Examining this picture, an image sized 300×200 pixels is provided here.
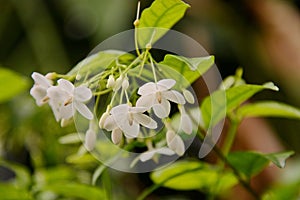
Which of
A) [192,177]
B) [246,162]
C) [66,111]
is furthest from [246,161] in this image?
[66,111]

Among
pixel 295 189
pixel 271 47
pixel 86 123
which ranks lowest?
pixel 271 47

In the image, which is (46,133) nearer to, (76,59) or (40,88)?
(40,88)

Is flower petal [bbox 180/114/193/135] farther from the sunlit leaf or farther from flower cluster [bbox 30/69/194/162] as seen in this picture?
the sunlit leaf

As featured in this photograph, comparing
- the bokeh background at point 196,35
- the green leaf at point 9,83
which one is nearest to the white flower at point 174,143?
the green leaf at point 9,83

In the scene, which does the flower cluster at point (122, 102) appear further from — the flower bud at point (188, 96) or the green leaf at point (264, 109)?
the green leaf at point (264, 109)

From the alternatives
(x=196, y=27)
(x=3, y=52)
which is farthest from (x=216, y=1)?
(x=3, y=52)

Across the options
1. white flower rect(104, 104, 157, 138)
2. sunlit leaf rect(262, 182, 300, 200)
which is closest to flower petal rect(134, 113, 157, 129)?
white flower rect(104, 104, 157, 138)

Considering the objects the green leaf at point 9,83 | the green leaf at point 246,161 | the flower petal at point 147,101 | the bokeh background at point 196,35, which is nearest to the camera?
the flower petal at point 147,101
